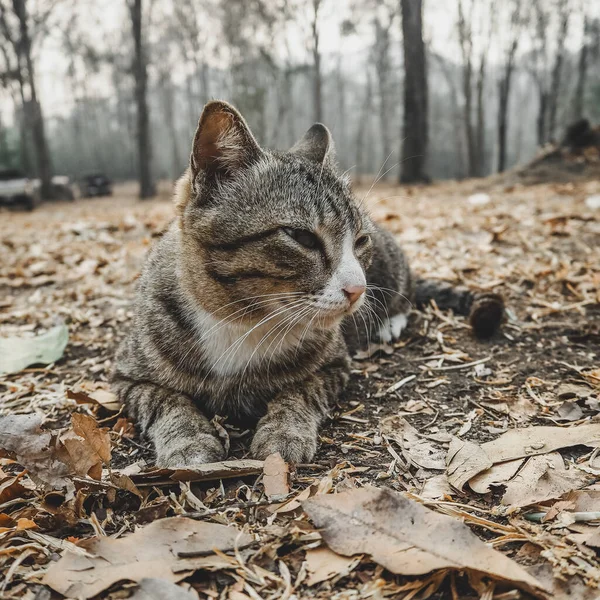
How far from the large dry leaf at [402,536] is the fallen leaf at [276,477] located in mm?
247

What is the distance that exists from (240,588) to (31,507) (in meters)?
0.91

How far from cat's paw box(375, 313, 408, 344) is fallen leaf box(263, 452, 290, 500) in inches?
70.0

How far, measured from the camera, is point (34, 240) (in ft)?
25.1

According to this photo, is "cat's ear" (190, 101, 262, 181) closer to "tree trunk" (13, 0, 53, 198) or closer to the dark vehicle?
"tree trunk" (13, 0, 53, 198)

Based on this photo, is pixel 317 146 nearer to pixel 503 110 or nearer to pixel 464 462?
pixel 464 462

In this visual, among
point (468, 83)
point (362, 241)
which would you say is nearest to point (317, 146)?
point (362, 241)

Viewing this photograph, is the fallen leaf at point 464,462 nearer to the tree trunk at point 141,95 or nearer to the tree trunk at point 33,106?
the tree trunk at point 141,95

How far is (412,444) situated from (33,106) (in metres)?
22.3

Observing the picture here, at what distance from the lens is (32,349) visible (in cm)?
378

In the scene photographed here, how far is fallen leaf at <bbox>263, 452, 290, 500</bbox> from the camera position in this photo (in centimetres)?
204

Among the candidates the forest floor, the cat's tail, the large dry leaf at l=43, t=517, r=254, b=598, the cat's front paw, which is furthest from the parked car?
the large dry leaf at l=43, t=517, r=254, b=598

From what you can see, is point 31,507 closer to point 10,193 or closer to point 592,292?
point 592,292

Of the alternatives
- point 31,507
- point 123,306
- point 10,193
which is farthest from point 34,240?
point 10,193

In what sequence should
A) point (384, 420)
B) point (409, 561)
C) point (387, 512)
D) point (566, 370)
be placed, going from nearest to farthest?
1. point (409, 561)
2. point (387, 512)
3. point (384, 420)
4. point (566, 370)
